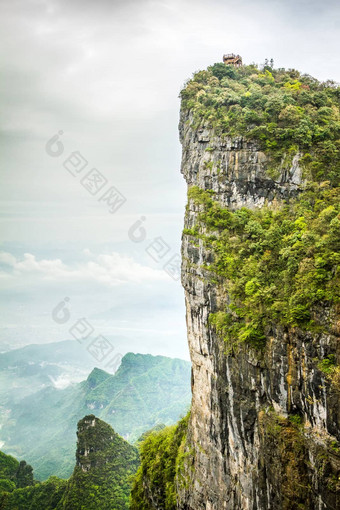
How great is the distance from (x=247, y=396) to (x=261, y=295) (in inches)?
147

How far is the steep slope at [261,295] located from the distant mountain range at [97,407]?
179 feet

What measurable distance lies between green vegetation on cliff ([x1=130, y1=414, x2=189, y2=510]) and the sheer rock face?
7.01 feet

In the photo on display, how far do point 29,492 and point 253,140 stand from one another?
38959mm

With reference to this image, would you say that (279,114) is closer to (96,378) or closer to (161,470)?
(161,470)

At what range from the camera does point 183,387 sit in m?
105

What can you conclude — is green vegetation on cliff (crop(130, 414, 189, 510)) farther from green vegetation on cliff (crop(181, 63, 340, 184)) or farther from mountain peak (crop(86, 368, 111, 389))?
mountain peak (crop(86, 368, 111, 389))

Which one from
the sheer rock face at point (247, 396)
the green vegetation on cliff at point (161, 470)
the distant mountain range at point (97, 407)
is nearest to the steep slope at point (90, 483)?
the green vegetation on cliff at point (161, 470)

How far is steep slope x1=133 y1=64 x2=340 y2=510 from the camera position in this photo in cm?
1161

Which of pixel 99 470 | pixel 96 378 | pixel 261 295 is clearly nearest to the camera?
pixel 261 295

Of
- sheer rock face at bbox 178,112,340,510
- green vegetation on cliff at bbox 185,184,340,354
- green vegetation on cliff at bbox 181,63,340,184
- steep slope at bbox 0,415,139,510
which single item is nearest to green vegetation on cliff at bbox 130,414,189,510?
sheer rock face at bbox 178,112,340,510

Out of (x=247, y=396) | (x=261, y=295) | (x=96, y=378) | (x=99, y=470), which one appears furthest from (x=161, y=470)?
(x=96, y=378)

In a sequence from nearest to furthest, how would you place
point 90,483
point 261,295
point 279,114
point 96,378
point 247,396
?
1. point 261,295
2. point 247,396
3. point 279,114
4. point 90,483
5. point 96,378

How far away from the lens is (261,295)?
13719 millimetres

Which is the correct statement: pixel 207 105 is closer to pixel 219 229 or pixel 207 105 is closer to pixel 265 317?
pixel 219 229
